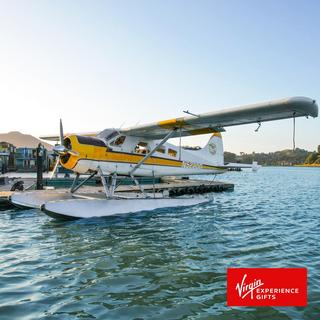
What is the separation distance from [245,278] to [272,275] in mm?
621

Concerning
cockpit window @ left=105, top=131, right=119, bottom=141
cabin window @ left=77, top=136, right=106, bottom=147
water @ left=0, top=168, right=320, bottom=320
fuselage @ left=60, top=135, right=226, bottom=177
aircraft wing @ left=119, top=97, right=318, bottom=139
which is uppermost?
aircraft wing @ left=119, top=97, right=318, bottom=139

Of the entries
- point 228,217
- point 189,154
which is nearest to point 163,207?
point 228,217

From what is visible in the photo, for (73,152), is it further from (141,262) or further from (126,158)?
(141,262)

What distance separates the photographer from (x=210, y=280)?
5.37 metres

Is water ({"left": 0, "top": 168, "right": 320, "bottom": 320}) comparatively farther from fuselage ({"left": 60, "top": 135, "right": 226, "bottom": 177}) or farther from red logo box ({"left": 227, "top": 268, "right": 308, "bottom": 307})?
fuselage ({"left": 60, "top": 135, "right": 226, "bottom": 177})

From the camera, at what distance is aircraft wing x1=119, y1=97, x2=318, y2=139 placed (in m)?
8.57

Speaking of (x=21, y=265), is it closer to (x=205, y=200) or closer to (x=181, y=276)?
(x=181, y=276)

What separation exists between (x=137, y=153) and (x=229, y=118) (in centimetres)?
413

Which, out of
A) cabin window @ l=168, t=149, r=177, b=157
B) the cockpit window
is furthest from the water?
cabin window @ l=168, t=149, r=177, b=157

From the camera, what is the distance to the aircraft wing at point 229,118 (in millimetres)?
8570

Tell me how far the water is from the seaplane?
2.12ft

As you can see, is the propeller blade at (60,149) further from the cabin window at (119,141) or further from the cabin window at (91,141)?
the cabin window at (119,141)

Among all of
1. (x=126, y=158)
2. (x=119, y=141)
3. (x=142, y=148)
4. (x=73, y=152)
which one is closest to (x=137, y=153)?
(x=142, y=148)

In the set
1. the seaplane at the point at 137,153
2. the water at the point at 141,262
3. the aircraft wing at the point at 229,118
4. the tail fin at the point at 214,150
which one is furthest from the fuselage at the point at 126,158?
the water at the point at 141,262
